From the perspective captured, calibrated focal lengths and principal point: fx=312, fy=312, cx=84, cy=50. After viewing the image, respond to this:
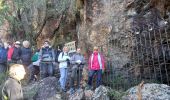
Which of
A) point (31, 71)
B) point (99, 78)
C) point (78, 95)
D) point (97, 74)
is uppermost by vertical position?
point (31, 71)

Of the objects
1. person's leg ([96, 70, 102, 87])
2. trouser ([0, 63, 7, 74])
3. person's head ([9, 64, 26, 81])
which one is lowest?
person's leg ([96, 70, 102, 87])

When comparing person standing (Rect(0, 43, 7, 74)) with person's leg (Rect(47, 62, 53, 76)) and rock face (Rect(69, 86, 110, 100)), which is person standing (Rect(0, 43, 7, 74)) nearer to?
Answer: person's leg (Rect(47, 62, 53, 76))

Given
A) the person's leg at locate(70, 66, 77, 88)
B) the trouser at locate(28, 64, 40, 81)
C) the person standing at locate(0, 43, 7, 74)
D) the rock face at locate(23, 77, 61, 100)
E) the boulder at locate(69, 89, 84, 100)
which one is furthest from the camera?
the trouser at locate(28, 64, 40, 81)

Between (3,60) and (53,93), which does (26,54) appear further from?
(53,93)

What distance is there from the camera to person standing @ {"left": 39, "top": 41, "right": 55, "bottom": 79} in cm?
1182

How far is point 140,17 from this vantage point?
36.6 feet

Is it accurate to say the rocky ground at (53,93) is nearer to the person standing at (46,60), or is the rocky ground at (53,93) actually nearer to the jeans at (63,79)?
the jeans at (63,79)

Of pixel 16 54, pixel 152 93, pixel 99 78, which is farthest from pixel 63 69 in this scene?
pixel 152 93

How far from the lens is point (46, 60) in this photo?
11.8 m

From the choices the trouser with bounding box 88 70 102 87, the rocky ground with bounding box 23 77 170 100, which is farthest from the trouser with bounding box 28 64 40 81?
the trouser with bounding box 88 70 102 87

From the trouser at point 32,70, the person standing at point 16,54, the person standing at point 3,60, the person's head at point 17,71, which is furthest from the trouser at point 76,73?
the person's head at point 17,71

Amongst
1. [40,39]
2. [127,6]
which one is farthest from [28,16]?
[127,6]

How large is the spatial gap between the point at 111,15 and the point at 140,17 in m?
1.20

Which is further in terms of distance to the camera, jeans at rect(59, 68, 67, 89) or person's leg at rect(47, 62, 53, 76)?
person's leg at rect(47, 62, 53, 76)
